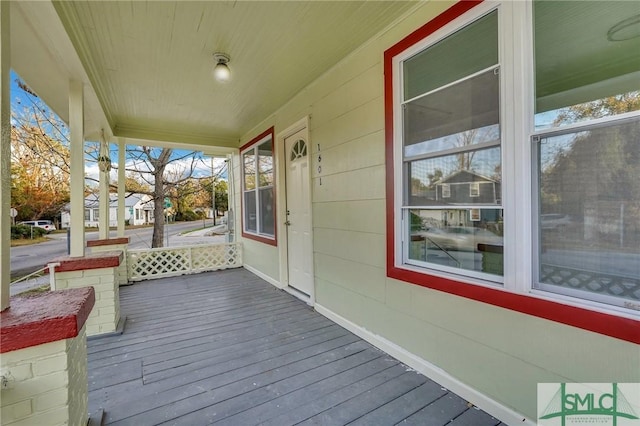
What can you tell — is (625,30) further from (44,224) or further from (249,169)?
(44,224)

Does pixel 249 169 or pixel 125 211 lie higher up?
pixel 249 169

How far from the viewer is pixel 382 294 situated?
8.00 ft

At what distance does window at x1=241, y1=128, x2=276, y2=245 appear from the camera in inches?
179

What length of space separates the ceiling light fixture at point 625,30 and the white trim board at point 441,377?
1987 millimetres

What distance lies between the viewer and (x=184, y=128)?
16.4 feet

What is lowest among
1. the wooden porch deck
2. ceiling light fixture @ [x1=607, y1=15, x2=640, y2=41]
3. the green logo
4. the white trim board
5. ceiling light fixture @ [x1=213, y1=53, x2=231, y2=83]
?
the wooden porch deck

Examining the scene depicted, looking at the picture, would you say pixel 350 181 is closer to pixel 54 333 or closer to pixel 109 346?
pixel 54 333

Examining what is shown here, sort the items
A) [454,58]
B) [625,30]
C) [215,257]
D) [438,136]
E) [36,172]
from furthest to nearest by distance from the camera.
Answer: [36,172] → [215,257] → [438,136] → [454,58] → [625,30]

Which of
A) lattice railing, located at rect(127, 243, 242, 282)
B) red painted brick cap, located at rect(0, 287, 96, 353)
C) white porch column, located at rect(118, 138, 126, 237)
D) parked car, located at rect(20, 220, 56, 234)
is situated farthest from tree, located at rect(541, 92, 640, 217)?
parked car, located at rect(20, 220, 56, 234)

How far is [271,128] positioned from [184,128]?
1.81 meters

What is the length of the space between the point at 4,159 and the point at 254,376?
1899 millimetres

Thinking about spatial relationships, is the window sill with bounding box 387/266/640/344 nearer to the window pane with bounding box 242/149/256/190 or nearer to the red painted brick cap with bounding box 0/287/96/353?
the red painted brick cap with bounding box 0/287/96/353

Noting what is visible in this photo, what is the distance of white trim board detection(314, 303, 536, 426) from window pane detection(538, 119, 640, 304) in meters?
0.78

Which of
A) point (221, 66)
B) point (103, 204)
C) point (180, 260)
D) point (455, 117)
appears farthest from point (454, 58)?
point (180, 260)
